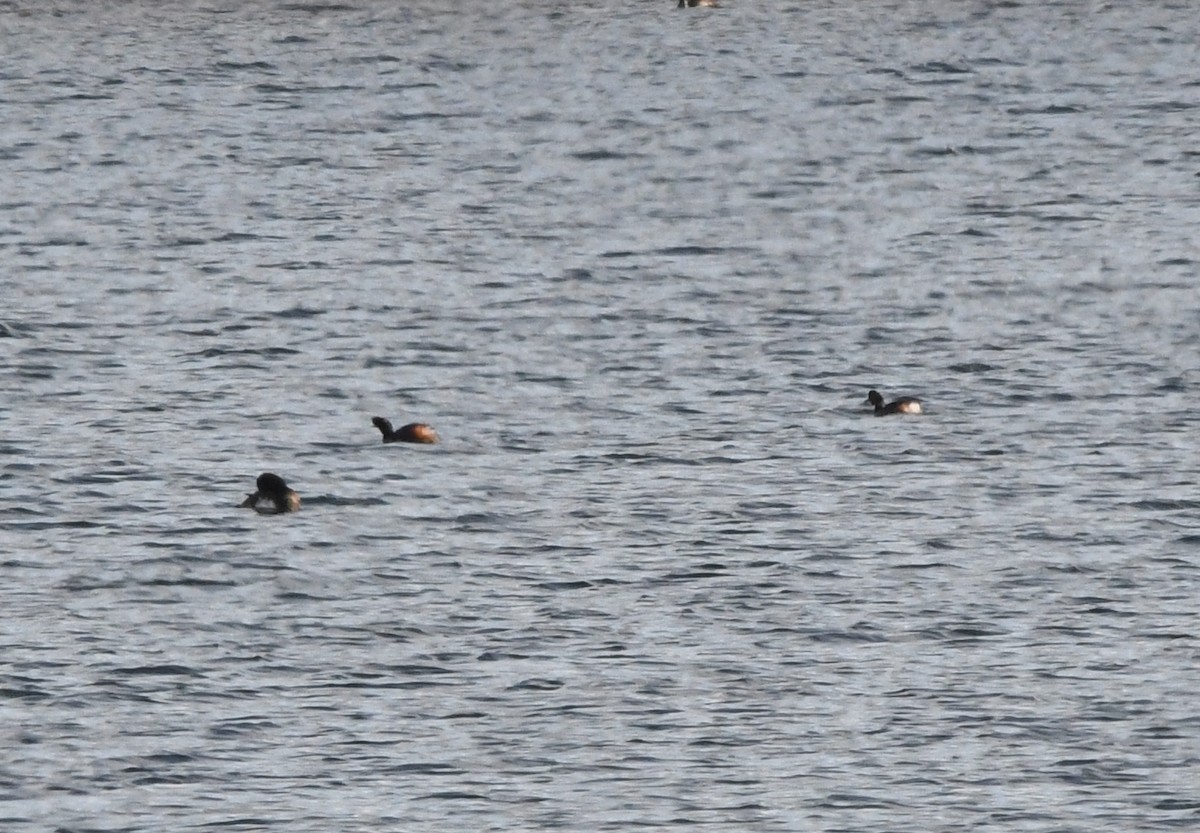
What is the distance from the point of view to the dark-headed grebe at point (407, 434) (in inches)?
1350

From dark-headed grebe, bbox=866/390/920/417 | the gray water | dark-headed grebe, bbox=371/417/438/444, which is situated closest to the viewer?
the gray water

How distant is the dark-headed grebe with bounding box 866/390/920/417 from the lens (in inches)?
1389

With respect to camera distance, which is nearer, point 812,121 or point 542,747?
point 542,747

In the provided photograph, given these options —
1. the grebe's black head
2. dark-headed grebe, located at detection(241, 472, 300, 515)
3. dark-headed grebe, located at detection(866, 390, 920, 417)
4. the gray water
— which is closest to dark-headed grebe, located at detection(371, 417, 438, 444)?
the gray water

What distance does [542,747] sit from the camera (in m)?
23.1

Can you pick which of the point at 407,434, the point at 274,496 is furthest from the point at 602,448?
the point at 274,496

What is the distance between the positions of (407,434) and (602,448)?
7.81 feet

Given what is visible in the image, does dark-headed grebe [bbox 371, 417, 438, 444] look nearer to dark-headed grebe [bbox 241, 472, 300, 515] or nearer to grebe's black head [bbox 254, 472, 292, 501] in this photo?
dark-headed grebe [bbox 241, 472, 300, 515]

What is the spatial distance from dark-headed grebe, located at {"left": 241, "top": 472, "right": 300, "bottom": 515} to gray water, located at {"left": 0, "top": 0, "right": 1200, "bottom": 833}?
215 mm

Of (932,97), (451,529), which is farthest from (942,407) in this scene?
(932,97)

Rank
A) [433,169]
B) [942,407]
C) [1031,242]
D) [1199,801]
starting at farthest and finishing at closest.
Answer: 1. [433,169]
2. [1031,242]
3. [942,407]
4. [1199,801]

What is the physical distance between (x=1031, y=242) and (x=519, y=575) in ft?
66.3

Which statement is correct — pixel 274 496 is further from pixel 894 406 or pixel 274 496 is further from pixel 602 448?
pixel 894 406

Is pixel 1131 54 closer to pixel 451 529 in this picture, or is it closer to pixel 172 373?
pixel 172 373
